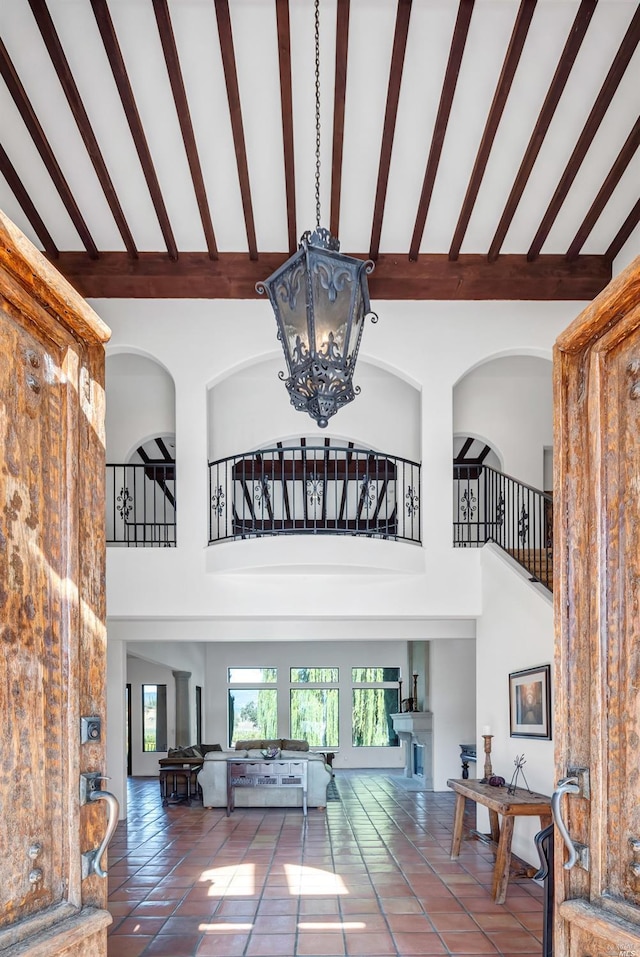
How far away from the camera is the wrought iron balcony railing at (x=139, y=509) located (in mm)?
8906

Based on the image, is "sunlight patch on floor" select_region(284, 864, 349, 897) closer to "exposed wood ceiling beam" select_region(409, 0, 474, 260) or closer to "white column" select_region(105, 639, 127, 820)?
"white column" select_region(105, 639, 127, 820)

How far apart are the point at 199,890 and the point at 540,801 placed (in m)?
2.78

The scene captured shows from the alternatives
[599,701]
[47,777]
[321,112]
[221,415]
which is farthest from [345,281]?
[221,415]

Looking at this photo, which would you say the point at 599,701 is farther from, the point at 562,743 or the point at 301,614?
the point at 301,614

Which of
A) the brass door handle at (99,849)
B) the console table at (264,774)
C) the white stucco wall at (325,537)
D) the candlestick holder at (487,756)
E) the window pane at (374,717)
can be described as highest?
the white stucco wall at (325,537)

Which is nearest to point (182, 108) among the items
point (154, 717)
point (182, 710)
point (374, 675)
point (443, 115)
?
point (443, 115)

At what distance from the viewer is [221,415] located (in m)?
10.8

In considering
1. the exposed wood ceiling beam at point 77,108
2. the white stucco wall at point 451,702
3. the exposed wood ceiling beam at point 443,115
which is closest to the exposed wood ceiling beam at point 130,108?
the exposed wood ceiling beam at point 77,108

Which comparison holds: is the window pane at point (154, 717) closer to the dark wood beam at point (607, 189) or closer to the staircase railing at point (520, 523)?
the staircase railing at point (520, 523)

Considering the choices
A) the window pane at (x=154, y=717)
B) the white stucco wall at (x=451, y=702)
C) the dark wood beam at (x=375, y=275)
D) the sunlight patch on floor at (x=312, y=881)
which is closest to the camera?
the sunlight patch on floor at (x=312, y=881)

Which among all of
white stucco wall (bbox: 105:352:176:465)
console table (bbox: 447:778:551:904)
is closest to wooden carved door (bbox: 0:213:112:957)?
console table (bbox: 447:778:551:904)

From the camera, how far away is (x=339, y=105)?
605cm

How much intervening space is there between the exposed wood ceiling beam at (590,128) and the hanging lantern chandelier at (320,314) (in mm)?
3409

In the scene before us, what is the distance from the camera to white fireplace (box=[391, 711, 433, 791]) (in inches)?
479
